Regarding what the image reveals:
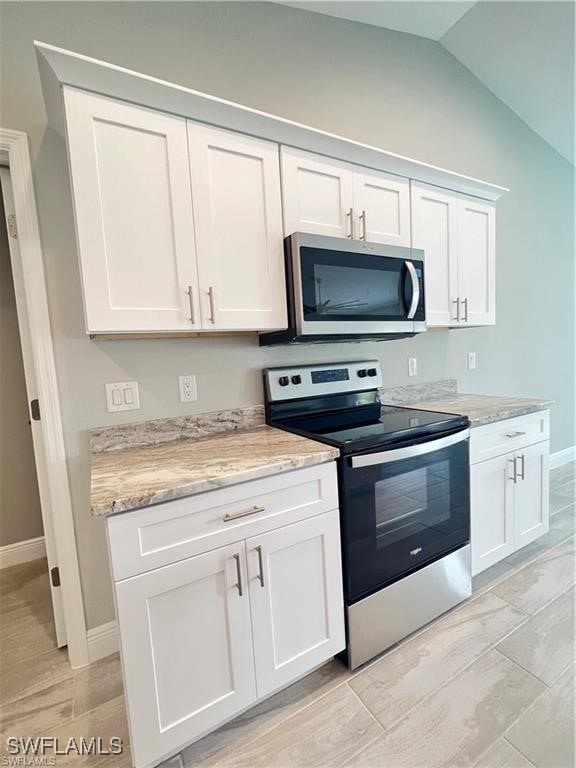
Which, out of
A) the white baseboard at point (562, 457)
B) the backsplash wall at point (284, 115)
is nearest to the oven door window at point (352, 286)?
the backsplash wall at point (284, 115)

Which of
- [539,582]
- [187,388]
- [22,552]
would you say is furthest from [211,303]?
[22,552]

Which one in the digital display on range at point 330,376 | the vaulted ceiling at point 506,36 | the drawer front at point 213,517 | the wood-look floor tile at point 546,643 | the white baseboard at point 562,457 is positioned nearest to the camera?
the drawer front at point 213,517

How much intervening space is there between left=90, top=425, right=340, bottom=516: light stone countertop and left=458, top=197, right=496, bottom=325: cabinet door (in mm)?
1514

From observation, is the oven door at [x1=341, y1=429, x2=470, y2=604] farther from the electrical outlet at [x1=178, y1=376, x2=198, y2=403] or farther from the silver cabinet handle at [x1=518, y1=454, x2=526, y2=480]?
the electrical outlet at [x1=178, y1=376, x2=198, y2=403]

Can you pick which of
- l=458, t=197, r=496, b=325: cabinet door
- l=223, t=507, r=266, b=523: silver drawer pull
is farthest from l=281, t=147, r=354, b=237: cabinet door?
l=223, t=507, r=266, b=523: silver drawer pull

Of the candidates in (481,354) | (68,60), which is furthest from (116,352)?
(481,354)

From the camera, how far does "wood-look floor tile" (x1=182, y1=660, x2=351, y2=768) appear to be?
3.89 ft

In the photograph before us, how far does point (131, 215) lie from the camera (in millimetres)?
1286

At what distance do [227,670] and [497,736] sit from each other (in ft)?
2.99

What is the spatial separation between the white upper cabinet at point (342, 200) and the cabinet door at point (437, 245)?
103mm

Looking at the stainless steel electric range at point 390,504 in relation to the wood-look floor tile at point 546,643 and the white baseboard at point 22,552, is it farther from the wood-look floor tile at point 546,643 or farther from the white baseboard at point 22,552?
the white baseboard at point 22,552

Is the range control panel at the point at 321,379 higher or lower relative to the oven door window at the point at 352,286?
lower

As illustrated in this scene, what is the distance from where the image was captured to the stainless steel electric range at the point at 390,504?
1.38 m

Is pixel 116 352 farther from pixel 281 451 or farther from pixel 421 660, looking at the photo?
pixel 421 660
